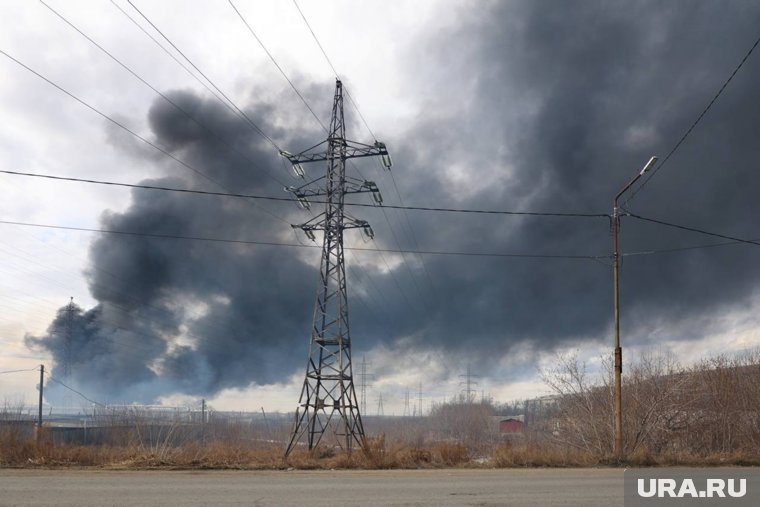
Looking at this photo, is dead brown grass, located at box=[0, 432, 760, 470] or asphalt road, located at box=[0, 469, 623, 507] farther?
dead brown grass, located at box=[0, 432, 760, 470]

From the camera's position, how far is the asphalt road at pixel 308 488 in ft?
38.9

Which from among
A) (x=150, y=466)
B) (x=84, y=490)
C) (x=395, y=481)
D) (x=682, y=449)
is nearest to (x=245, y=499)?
(x=84, y=490)

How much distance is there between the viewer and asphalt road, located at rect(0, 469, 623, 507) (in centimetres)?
1184

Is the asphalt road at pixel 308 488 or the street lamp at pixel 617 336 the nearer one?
the asphalt road at pixel 308 488

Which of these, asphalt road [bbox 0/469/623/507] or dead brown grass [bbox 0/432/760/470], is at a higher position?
asphalt road [bbox 0/469/623/507]

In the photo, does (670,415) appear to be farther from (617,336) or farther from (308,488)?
(308,488)

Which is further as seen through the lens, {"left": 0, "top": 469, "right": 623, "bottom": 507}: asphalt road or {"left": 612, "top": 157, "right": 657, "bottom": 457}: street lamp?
{"left": 612, "top": 157, "right": 657, "bottom": 457}: street lamp

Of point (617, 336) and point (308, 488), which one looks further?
point (617, 336)

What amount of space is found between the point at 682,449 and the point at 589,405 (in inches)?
216

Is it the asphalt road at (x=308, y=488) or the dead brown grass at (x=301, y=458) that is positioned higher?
the asphalt road at (x=308, y=488)

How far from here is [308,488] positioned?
13.9 m

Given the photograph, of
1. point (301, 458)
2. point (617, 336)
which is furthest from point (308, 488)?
point (617, 336)

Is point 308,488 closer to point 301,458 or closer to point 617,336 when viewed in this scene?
point 301,458

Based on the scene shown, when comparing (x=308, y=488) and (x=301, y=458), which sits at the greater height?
(x=308, y=488)
